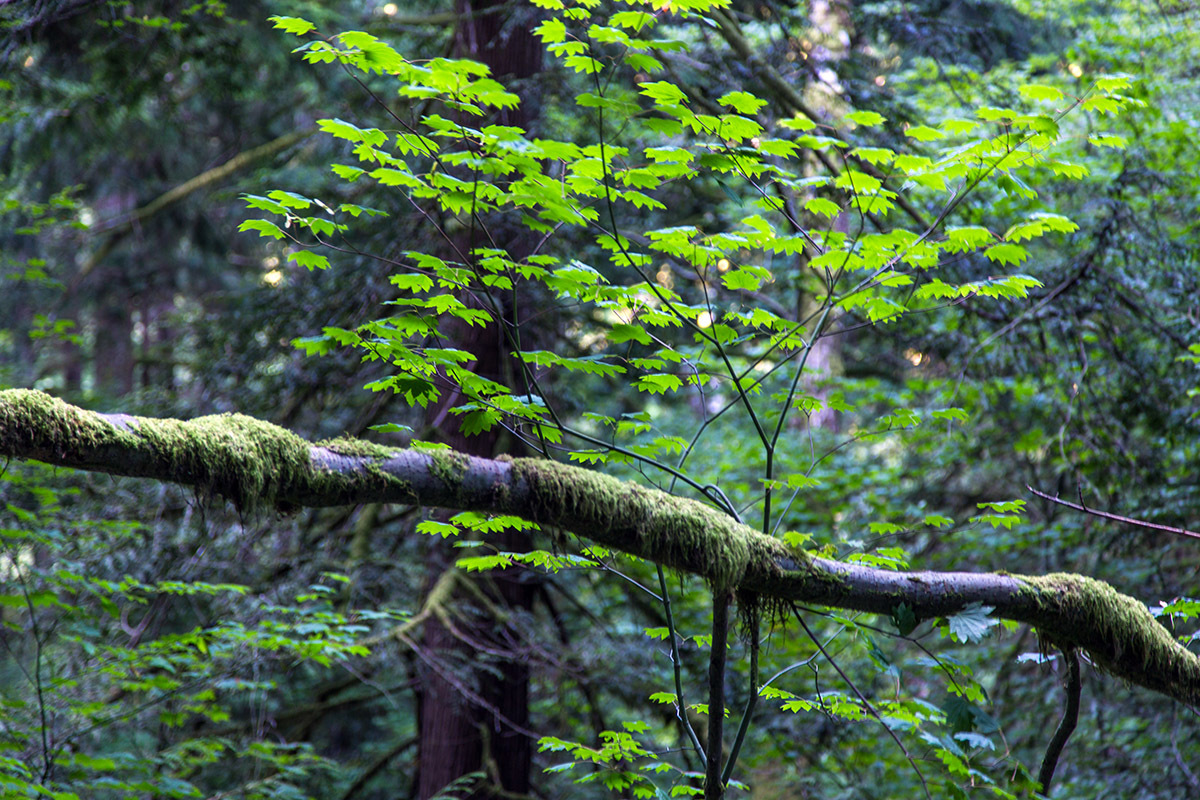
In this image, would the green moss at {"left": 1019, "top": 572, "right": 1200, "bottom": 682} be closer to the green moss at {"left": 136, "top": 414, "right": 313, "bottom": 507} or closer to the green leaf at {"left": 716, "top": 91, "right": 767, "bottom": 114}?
the green leaf at {"left": 716, "top": 91, "right": 767, "bottom": 114}

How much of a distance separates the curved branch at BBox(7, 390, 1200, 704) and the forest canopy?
0.01 metres

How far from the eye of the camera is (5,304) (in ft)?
32.2

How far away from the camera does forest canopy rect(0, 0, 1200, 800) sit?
2.45 metres

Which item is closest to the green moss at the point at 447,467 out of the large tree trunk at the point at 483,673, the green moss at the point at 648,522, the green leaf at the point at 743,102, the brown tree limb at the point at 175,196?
the green moss at the point at 648,522

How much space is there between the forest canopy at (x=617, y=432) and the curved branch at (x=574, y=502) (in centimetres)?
1

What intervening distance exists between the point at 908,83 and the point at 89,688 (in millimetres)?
8101

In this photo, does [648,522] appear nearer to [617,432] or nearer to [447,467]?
[617,432]

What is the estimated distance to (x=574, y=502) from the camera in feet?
7.43

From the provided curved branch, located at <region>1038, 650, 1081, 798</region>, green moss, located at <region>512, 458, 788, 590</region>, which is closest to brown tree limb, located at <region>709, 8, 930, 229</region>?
curved branch, located at <region>1038, 650, 1081, 798</region>

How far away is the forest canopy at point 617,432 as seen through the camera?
8.02ft

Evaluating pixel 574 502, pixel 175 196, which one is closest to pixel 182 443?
pixel 574 502

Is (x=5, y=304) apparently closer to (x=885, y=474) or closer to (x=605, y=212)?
(x=605, y=212)

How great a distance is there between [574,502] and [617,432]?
56cm

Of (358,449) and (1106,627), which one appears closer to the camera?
(358,449)
